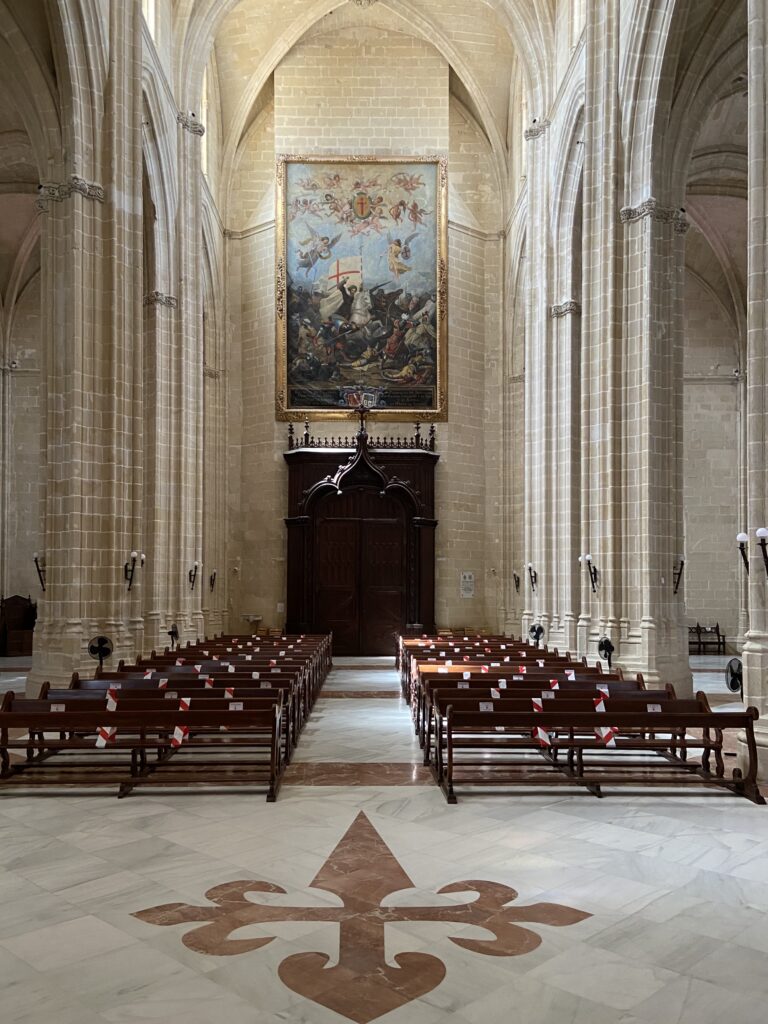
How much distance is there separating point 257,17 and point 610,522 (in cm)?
2026

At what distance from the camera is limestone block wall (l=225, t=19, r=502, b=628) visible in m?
28.6

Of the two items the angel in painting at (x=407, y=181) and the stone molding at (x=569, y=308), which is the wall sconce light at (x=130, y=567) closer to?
the stone molding at (x=569, y=308)

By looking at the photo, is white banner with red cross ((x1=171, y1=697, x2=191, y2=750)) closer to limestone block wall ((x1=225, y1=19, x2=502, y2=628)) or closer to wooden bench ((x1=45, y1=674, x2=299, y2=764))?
wooden bench ((x1=45, y1=674, x2=299, y2=764))

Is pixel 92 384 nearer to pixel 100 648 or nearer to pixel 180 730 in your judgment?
pixel 100 648

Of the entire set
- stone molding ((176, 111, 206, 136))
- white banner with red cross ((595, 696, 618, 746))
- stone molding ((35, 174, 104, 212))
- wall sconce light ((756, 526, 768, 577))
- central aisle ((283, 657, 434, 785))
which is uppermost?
stone molding ((176, 111, 206, 136))

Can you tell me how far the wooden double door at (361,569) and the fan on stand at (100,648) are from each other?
541 inches

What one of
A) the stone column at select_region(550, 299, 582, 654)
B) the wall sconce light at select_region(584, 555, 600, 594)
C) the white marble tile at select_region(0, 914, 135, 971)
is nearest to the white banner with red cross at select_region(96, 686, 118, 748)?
the white marble tile at select_region(0, 914, 135, 971)

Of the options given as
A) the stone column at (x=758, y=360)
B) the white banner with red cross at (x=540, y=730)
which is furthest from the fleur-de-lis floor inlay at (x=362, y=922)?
the stone column at (x=758, y=360)

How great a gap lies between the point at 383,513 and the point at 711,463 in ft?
33.2

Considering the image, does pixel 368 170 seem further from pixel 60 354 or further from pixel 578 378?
pixel 60 354

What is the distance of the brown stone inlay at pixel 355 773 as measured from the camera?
9.23m

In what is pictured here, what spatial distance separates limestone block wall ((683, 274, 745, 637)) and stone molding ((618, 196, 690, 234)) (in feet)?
46.5

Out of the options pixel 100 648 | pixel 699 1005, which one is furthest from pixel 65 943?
pixel 100 648

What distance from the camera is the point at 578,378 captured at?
69.2ft
